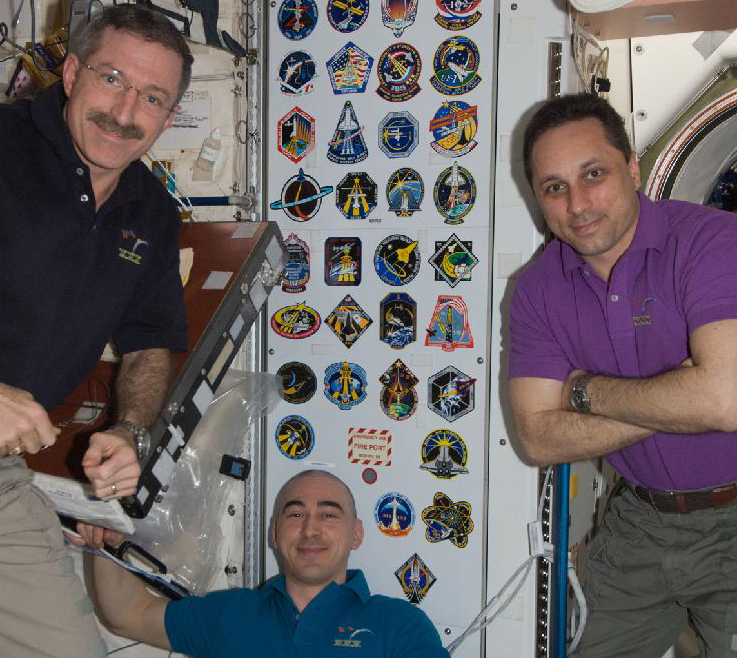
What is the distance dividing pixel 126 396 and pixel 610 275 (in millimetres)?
1600

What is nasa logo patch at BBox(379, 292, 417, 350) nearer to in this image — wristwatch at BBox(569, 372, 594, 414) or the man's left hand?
wristwatch at BBox(569, 372, 594, 414)

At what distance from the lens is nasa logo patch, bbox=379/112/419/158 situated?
10.6 ft

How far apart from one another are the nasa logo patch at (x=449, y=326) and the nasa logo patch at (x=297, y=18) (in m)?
1.26

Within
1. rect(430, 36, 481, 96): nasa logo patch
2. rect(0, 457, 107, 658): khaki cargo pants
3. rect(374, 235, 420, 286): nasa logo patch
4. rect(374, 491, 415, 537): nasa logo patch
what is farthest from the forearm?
rect(430, 36, 481, 96): nasa logo patch

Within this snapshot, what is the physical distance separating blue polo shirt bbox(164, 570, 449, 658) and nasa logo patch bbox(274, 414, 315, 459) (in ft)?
1.83

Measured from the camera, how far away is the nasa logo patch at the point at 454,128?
124 inches

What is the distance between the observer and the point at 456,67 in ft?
10.3

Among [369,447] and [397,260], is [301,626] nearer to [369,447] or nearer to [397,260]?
[369,447]

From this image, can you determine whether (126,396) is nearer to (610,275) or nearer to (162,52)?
(162,52)

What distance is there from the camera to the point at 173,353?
2850 millimetres

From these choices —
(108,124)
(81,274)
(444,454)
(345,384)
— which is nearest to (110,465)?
(81,274)

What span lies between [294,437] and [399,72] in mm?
1561

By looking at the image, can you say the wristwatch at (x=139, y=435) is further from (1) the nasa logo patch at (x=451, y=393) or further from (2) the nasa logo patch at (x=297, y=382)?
(1) the nasa logo patch at (x=451, y=393)

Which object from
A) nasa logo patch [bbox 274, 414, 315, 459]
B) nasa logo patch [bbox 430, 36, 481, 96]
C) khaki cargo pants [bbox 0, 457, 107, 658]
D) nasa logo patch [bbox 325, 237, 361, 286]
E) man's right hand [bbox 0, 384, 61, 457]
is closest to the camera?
man's right hand [bbox 0, 384, 61, 457]
